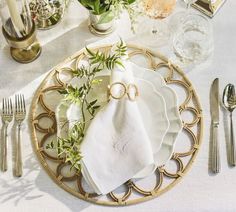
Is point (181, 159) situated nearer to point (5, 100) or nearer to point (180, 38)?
point (180, 38)

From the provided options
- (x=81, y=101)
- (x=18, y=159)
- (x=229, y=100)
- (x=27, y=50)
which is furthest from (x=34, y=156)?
(x=229, y=100)

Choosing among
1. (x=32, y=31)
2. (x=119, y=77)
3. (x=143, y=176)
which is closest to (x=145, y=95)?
(x=119, y=77)

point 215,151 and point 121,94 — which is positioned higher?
point 121,94

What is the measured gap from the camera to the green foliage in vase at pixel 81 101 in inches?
38.0

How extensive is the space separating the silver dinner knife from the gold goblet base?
0.43m

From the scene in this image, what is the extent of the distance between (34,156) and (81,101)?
0.53 ft

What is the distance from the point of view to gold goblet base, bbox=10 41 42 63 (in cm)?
113

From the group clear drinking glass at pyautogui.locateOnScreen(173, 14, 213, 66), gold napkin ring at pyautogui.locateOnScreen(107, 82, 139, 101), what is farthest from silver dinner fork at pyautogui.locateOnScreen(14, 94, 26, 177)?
clear drinking glass at pyautogui.locateOnScreen(173, 14, 213, 66)

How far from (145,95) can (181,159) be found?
0.17 metres

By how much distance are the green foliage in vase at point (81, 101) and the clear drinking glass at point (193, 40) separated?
0.20 metres

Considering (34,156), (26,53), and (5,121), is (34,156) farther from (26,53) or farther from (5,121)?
(26,53)

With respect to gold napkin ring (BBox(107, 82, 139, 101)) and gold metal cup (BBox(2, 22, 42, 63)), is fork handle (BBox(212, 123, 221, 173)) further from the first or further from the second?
gold metal cup (BBox(2, 22, 42, 63))

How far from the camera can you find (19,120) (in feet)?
3.51

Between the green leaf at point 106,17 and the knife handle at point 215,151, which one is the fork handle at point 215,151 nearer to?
the knife handle at point 215,151
